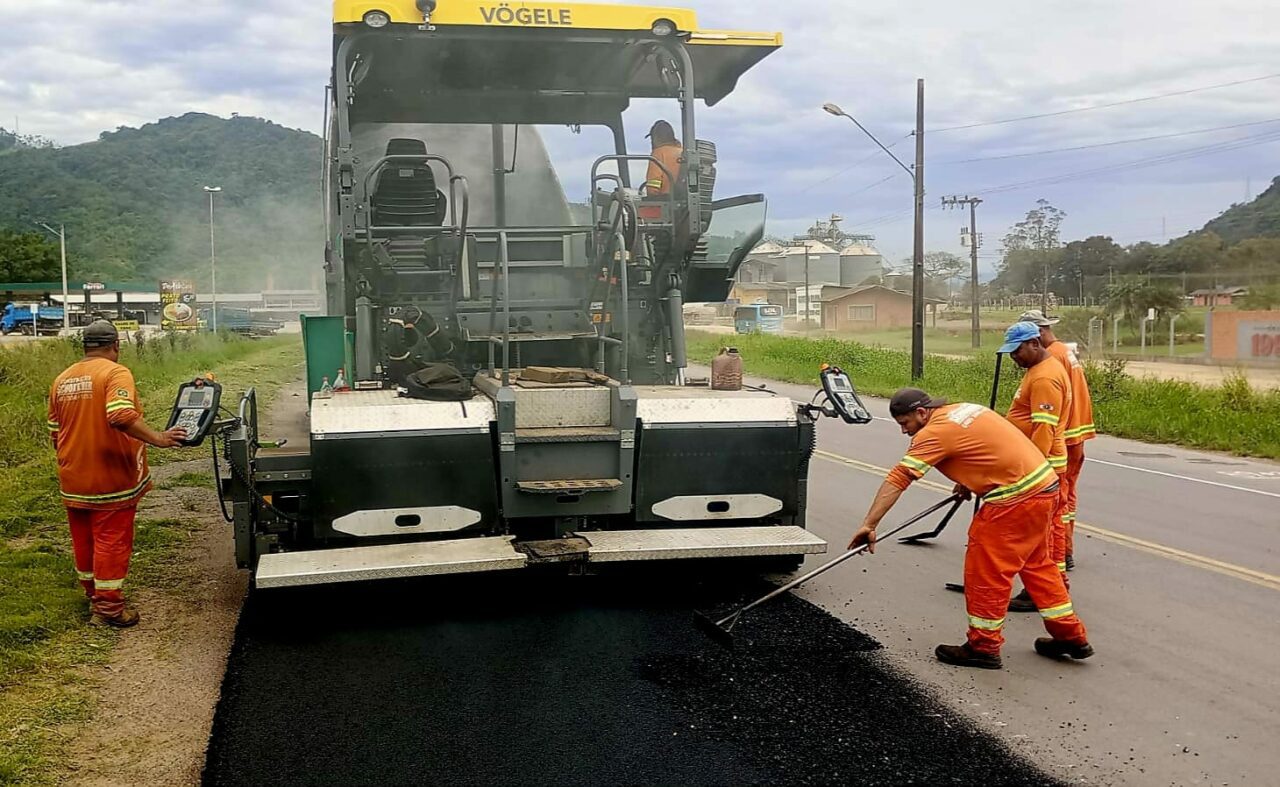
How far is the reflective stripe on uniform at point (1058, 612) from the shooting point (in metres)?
4.96

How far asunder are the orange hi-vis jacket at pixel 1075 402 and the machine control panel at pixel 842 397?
1.21 meters

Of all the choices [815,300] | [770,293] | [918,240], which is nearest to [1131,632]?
[918,240]

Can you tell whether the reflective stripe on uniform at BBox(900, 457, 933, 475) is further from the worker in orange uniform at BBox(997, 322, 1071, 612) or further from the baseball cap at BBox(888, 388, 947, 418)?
the worker in orange uniform at BBox(997, 322, 1071, 612)

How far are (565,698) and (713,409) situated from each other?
6.03ft

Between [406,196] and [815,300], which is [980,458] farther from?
[815,300]

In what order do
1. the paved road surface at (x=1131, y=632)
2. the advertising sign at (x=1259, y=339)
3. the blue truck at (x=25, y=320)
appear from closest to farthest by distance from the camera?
the paved road surface at (x=1131, y=632) < the advertising sign at (x=1259, y=339) < the blue truck at (x=25, y=320)

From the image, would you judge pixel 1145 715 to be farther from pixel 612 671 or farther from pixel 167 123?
pixel 167 123

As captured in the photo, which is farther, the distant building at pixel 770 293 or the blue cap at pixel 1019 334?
the distant building at pixel 770 293

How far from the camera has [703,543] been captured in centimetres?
546

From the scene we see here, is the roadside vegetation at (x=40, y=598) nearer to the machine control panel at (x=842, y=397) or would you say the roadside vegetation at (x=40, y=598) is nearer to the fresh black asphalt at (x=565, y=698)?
the fresh black asphalt at (x=565, y=698)

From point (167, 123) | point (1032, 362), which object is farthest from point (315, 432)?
point (167, 123)

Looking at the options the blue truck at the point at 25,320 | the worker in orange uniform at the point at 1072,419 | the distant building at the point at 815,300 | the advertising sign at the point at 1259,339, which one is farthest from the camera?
the distant building at the point at 815,300

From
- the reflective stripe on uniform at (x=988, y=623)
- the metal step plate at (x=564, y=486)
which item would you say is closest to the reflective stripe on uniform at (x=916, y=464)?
the reflective stripe on uniform at (x=988, y=623)

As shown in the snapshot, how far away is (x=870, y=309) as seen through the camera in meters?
61.1
